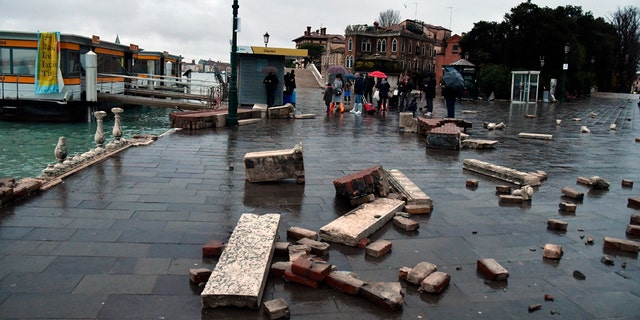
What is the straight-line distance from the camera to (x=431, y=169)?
29.9 ft

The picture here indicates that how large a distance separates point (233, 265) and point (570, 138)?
1351 cm

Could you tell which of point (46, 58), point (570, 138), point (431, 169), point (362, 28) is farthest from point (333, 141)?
point (362, 28)

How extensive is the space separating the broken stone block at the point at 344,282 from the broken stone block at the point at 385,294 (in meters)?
0.05

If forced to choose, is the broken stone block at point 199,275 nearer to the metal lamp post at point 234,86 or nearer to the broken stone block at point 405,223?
the broken stone block at point 405,223

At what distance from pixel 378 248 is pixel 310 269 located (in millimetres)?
1008

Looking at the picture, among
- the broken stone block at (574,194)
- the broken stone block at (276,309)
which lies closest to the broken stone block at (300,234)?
the broken stone block at (276,309)

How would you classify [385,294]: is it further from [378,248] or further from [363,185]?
[363,185]

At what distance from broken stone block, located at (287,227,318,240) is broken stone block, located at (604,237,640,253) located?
2965mm

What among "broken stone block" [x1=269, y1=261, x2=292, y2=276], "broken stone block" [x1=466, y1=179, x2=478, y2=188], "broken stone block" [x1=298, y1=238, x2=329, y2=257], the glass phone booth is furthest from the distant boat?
the glass phone booth

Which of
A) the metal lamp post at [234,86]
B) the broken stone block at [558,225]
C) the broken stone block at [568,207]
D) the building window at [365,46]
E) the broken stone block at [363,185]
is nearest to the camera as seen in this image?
the broken stone block at [558,225]

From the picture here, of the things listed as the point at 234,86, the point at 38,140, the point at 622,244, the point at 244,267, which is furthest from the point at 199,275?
the point at 38,140

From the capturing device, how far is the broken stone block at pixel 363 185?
630cm

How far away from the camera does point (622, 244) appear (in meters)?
5.11

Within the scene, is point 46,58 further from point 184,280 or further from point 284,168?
point 184,280
